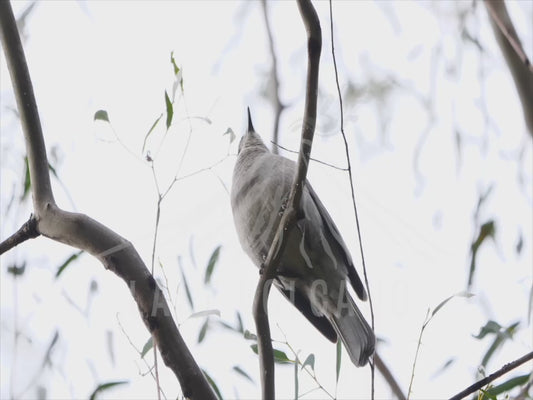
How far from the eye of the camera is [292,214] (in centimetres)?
169

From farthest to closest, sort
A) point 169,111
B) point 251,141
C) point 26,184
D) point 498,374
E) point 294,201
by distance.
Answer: point 251,141, point 26,184, point 169,111, point 294,201, point 498,374

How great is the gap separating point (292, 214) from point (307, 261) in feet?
3.29

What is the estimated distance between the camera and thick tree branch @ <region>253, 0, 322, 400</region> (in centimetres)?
149

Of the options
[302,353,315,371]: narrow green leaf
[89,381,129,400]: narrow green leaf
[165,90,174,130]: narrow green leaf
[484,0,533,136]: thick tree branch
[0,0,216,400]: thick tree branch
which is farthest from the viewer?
[89,381,129,400]: narrow green leaf

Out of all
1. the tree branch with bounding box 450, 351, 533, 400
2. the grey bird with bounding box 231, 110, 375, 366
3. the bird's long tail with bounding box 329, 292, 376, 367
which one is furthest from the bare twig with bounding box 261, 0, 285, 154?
the tree branch with bounding box 450, 351, 533, 400

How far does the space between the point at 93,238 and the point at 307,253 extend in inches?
48.4

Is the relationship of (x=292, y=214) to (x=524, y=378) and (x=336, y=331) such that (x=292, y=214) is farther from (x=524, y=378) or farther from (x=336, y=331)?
→ (x=336, y=331)

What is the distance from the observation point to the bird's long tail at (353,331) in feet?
8.31

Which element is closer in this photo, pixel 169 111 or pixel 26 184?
pixel 169 111

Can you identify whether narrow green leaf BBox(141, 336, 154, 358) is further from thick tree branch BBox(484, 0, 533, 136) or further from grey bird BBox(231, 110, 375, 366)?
thick tree branch BBox(484, 0, 533, 136)

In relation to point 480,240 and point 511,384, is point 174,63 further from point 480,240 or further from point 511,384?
point 511,384

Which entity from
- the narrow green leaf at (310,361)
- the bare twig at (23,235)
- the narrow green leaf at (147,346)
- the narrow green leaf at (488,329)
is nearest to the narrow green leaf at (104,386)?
the narrow green leaf at (147,346)

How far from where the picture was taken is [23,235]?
5.42 feet

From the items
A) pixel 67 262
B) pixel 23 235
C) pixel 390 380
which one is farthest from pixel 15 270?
pixel 390 380
